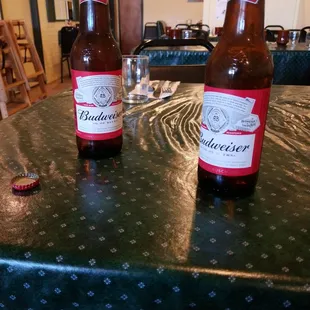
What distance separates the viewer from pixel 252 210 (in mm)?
406

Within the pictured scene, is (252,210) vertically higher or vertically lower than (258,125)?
lower

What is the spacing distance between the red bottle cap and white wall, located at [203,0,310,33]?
13.3ft

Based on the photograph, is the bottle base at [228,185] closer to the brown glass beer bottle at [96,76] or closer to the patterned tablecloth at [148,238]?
the patterned tablecloth at [148,238]

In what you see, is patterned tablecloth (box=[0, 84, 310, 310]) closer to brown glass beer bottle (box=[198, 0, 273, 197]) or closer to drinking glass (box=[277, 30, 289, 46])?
brown glass beer bottle (box=[198, 0, 273, 197])

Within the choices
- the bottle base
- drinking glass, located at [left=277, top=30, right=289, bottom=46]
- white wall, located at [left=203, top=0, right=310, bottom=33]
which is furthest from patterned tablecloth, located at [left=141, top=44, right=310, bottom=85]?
white wall, located at [left=203, top=0, right=310, bottom=33]

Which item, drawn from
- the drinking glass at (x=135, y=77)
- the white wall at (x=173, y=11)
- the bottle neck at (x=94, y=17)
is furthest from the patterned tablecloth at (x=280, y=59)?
the white wall at (x=173, y=11)

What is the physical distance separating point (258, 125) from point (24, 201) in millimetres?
308

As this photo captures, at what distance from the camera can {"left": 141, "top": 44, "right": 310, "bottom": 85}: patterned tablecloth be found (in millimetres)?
2021

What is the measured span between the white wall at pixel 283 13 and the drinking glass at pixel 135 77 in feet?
11.3

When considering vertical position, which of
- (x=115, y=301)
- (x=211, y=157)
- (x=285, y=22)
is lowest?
(x=115, y=301)

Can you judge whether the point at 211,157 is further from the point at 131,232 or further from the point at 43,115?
the point at 43,115

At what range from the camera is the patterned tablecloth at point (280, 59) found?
2.02m

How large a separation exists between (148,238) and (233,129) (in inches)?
6.3

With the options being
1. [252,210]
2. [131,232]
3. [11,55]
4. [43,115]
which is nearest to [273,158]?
[252,210]
